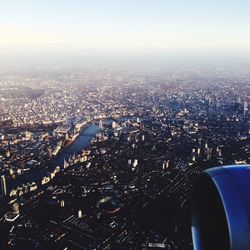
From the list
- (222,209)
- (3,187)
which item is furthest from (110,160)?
(222,209)

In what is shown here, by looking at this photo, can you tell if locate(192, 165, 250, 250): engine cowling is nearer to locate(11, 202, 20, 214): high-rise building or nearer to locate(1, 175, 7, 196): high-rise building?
locate(11, 202, 20, 214): high-rise building

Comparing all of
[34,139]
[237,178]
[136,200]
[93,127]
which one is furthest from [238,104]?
[237,178]

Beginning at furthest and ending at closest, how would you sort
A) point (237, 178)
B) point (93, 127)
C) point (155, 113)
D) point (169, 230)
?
point (155, 113)
point (93, 127)
point (169, 230)
point (237, 178)

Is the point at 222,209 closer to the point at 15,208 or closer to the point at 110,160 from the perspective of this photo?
the point at 15,208

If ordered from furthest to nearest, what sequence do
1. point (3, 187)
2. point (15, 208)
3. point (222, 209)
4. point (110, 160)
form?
point (110, 160), point (3, 187), point (15, 208), point (222, 209)

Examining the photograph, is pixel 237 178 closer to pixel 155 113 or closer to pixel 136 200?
pixel 136 200

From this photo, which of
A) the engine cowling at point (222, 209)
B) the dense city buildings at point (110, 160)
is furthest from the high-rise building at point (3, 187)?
the engine cowling at point (222, 209)
